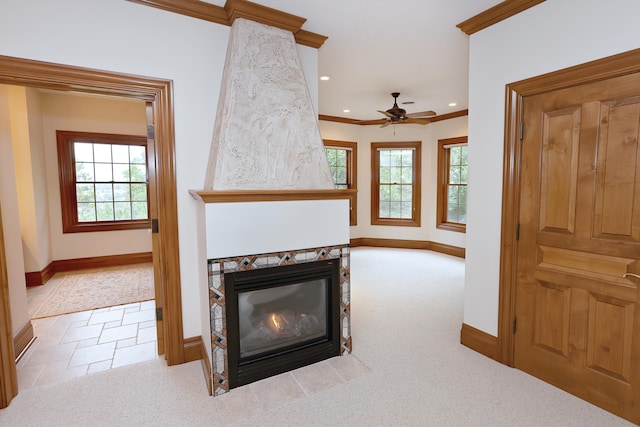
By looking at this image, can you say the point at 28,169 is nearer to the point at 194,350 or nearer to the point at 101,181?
the point at 101,181

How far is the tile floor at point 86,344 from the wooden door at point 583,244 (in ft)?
10.2

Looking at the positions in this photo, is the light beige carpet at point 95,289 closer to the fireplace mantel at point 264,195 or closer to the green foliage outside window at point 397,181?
the fireplace mantel at point 264,195

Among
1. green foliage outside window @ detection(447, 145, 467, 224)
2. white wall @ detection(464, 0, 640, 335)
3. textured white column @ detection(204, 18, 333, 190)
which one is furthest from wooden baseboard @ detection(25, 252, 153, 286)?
green foliage outside window @ detection(447, 145, 467, 224)

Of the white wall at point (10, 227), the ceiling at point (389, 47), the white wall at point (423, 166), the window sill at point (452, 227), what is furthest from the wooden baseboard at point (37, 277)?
the window sill at point (452, 227)

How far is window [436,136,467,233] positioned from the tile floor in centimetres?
553

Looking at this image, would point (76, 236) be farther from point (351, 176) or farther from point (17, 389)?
point (351, 176)

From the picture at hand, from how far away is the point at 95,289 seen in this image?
4414mm

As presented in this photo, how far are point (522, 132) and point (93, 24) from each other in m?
3.11

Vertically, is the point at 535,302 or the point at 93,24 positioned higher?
the point at 93,24

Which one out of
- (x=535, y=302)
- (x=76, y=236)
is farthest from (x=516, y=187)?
(x=76, y=236)

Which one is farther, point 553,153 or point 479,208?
point 479,208

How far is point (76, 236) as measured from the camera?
540 centimetres

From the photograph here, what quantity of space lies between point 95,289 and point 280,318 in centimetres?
333

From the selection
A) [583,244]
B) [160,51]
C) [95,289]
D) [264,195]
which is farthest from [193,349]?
[583,244]
